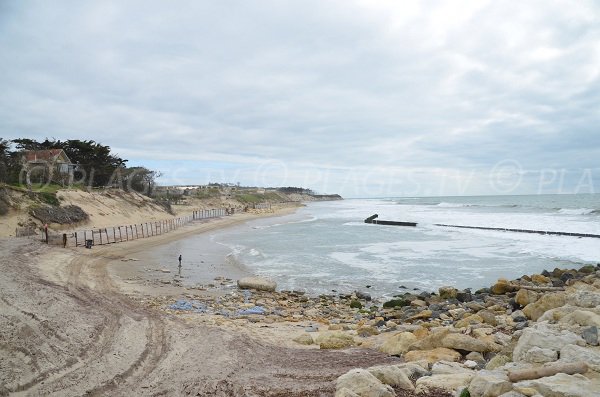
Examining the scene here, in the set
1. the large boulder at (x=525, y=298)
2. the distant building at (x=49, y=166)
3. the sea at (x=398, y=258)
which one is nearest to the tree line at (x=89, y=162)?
the distant building at (x=49, y=166)

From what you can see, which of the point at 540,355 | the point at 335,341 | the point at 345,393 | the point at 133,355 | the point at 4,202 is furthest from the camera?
the point at 4,202

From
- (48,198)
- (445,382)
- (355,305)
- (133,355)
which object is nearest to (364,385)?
(445,382)

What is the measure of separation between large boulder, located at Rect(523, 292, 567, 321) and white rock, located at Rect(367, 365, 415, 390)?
4954mm

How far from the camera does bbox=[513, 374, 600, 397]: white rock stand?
4.03m

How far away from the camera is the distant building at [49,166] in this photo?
38.3 m

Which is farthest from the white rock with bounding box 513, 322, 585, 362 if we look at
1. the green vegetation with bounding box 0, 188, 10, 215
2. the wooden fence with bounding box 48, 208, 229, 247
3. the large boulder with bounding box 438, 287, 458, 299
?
the green vegetation with bounding box 0, 188, 10, 215

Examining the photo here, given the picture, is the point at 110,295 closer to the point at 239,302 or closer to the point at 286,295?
the point at 239,302

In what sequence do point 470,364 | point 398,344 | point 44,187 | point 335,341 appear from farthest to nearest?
point 44,187, point 335,341, point 398,344, point 470,364

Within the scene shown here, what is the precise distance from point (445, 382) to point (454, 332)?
277 cm

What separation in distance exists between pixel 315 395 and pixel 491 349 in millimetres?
3301

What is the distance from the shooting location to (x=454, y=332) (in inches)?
307

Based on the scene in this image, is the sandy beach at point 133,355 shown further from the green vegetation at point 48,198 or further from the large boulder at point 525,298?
the green vegetation at point 48,198

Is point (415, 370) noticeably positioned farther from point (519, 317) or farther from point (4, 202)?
point (4, 202)

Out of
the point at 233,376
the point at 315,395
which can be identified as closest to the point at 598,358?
the point at 315,395
